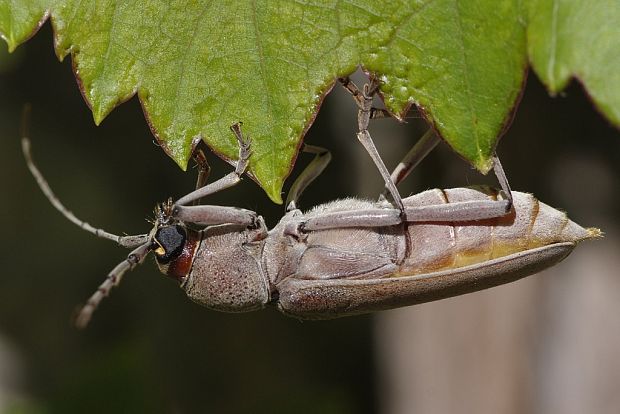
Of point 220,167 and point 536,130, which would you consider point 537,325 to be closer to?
point 536,130

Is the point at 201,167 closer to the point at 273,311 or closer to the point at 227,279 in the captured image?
the point at 227,279

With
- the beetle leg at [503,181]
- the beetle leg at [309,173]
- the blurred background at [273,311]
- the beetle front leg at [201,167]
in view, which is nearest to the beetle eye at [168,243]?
the beetle front leg at [201,167]

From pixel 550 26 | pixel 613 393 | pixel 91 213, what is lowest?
pixel 613 393

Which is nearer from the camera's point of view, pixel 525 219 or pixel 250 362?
pixel 525 219

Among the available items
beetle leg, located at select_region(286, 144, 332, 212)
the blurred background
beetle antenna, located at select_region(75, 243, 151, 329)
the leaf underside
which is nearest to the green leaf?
the leaf underside

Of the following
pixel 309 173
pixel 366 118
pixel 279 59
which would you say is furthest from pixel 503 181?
pixel 279 59

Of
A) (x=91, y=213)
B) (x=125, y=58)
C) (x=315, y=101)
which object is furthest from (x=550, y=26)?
(x=91, y=213)
